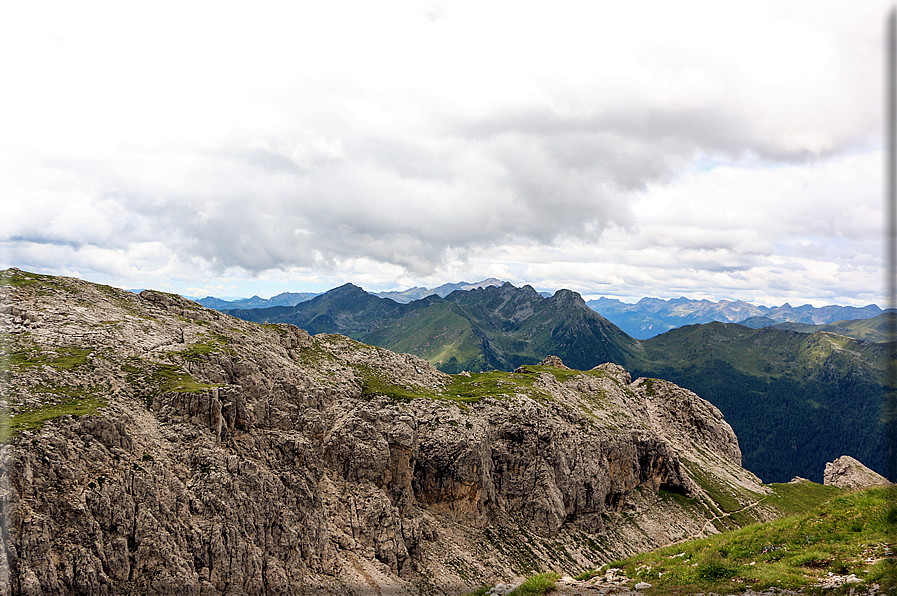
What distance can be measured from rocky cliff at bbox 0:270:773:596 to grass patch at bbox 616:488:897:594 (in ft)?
169

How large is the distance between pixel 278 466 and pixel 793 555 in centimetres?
6539

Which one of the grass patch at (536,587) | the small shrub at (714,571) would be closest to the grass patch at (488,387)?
the grass patch at (536,587)

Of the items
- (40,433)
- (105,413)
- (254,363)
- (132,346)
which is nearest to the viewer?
(40,433)

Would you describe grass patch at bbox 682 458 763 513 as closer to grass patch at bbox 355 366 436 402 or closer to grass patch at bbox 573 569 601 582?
grass patch at bbox 355 366 436 402

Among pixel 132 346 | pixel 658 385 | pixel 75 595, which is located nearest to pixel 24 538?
Result: pixel 75 595

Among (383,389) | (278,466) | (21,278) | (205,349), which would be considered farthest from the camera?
(383,389)

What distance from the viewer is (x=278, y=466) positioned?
2746 inches

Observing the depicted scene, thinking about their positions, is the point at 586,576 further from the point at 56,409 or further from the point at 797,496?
the point at 797,496

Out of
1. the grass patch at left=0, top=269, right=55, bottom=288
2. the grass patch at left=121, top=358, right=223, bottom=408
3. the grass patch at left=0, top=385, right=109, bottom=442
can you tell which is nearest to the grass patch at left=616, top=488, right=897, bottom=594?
the grass patch at left=0, top=385, right=109, bottom=442

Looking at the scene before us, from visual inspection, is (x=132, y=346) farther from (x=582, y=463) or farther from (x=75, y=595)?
(x=582, y=463)

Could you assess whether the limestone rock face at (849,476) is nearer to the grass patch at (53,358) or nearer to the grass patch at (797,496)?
the grass patch at (797,496)

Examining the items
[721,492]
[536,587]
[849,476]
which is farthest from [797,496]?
[536,587]

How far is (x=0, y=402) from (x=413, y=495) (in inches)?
2491

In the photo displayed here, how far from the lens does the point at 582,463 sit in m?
112
